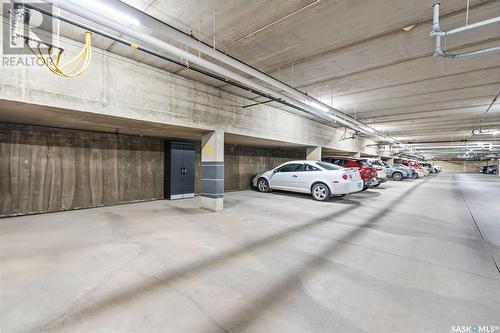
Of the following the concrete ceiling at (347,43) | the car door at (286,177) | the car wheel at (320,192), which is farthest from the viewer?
the car door at (286,177)

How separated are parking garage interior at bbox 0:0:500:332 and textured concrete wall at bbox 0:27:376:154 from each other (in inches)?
1.2

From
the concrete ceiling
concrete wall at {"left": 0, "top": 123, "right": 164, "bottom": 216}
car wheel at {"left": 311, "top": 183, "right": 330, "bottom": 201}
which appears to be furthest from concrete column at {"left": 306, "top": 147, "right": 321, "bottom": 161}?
concrete wall at {"left": 0, "top": 123, "right": 164, "bottom": 216}

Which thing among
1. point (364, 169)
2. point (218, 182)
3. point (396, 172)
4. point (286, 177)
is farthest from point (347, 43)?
point (396, 172)

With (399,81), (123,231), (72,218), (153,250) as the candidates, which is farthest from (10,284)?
(399,81)

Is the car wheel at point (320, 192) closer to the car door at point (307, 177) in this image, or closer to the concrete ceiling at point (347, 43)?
the car door at point (307, 177)

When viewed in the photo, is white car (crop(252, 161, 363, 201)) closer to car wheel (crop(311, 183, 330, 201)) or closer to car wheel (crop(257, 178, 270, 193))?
car wheel (crop(311, 183, 330, 201))

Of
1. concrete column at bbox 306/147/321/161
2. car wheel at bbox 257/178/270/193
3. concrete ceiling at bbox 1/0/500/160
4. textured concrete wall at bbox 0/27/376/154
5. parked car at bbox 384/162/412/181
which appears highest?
concrete ceiling at bbox 1/0/500/160

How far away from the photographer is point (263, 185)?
9.50m

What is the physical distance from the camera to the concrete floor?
5.72ft

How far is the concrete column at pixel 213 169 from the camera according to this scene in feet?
18.9

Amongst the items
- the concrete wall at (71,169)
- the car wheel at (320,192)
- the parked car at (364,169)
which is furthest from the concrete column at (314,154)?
the concrete wall at (71,169)

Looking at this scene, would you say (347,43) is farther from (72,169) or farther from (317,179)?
(72,169)

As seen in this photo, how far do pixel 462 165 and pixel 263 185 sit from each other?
5705 centimetres

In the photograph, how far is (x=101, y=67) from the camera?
3.92 metres
